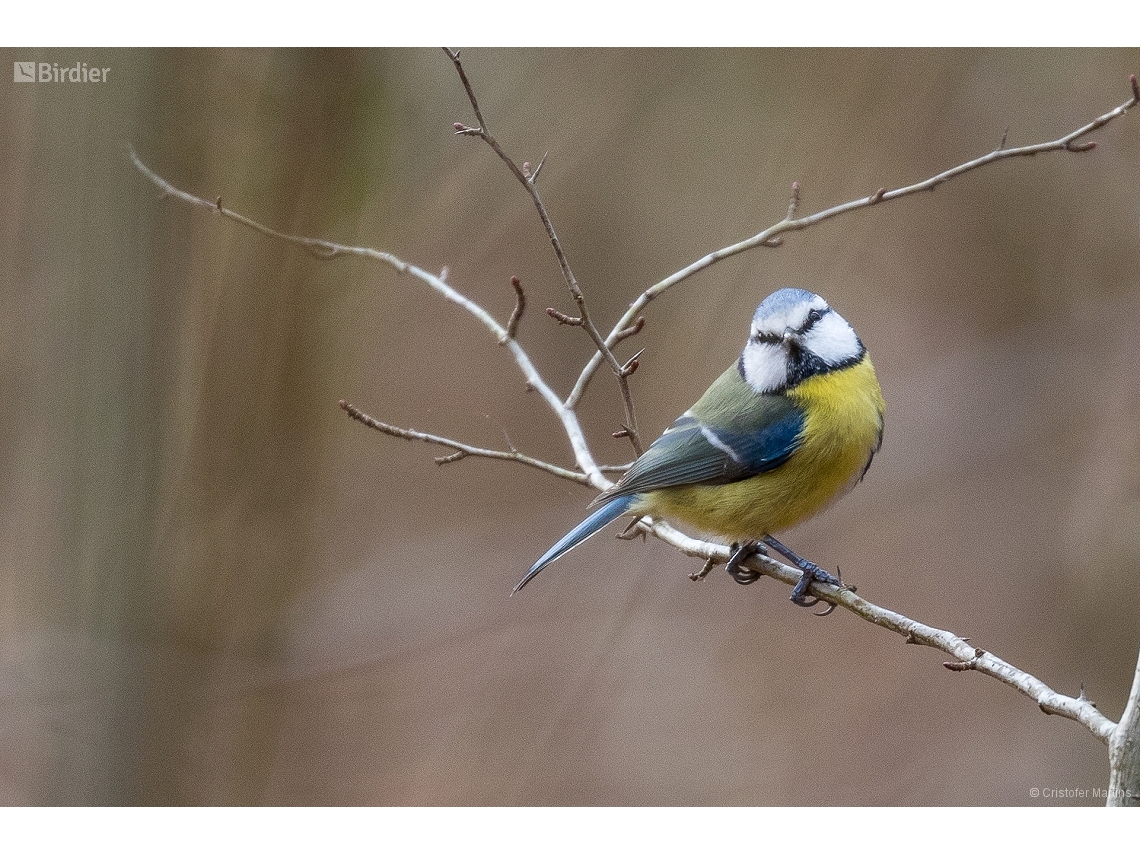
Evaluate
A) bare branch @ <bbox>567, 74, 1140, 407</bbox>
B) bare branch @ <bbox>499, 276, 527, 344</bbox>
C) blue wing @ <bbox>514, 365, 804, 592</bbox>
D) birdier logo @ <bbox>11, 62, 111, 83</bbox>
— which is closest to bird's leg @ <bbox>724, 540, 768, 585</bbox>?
blue wing @ <bbox>514, 365, 804, 592</bbox>

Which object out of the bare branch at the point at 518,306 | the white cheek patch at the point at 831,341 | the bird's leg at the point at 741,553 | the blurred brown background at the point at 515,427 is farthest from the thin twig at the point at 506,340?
the white cheek patch at the point at 831,341

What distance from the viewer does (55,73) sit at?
1667mm

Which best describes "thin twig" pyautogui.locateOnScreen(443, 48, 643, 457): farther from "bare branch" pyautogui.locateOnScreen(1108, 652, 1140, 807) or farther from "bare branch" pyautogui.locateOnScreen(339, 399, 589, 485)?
"bare branch" pyautogui.locateOnScreen(1108, 652, 1140, 807)

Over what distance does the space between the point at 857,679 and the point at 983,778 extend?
16.9 inches

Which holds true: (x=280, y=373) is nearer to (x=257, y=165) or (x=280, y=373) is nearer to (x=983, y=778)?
(x=257, y=165)

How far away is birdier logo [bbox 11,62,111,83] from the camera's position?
1.64 m

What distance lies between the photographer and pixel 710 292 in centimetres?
234

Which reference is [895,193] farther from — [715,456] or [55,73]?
[55,73]

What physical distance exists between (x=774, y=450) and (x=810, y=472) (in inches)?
2.5

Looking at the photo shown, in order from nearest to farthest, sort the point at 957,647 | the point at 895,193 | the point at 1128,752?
1. the point at 1128,752
2. the point at 957,647
3. the point at 895,193

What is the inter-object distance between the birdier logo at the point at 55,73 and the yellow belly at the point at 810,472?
3.64 feet

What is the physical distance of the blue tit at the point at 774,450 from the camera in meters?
1.55

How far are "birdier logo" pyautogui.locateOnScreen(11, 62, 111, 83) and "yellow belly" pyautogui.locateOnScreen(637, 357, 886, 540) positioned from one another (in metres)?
1.11

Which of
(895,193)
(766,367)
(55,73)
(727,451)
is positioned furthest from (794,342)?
(55,73)
